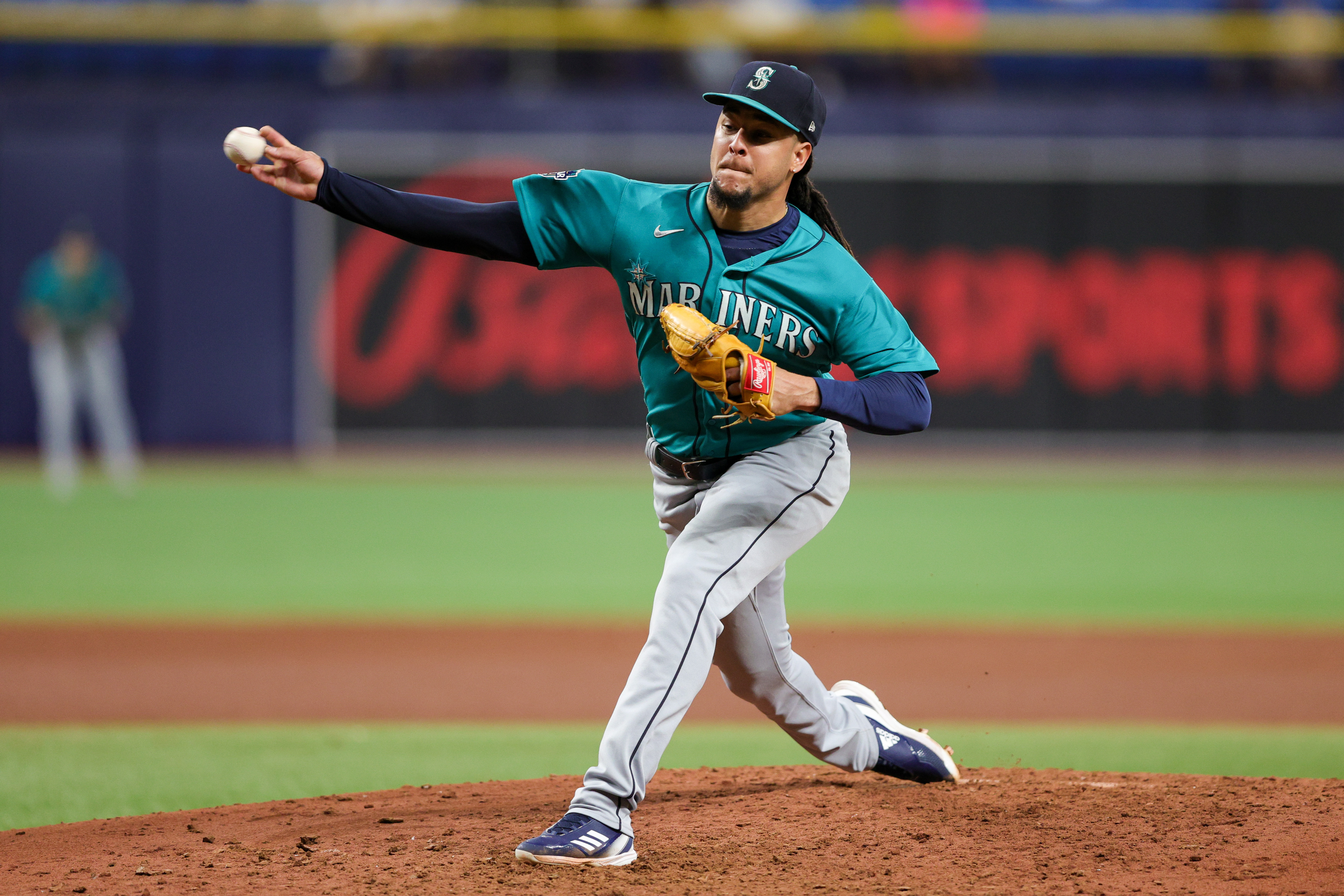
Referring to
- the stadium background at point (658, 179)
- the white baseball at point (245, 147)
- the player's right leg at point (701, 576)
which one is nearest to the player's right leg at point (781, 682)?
the player's right leg at point (701, 576)

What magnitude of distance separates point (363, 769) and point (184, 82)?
13955 mm

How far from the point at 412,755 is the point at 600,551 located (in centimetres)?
545

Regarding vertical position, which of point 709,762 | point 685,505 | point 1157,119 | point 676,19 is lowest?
point 709,762

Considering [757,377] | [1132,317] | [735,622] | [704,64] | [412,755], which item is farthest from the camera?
[704,64]

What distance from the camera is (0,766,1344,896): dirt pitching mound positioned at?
3.41 meters

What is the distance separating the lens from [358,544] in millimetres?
10836

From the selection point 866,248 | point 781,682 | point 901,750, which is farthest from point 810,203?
point 866,248

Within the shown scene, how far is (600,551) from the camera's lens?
35.3ft

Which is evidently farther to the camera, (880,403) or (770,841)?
(770,841)

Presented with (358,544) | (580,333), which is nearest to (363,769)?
(358,544)

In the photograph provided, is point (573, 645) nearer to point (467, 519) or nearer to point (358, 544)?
point (358, 544)

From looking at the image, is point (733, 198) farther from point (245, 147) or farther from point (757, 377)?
point (245, 147)

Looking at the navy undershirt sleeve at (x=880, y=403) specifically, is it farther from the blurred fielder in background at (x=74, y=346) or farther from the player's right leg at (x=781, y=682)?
the blurred fielder in background at (x=74, y=346)

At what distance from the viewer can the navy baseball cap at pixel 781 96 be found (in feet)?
11.9
